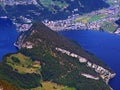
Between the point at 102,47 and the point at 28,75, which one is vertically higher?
the point at 28,75

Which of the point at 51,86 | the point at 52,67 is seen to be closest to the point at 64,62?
the point at 52,67

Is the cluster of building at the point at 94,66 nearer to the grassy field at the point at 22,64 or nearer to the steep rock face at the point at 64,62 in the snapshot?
the steep rock face at the point at 64,62

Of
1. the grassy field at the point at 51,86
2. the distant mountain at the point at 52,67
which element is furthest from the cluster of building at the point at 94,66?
the grassy field at the point at 51,86

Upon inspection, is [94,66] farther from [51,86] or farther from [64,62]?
[51,86]

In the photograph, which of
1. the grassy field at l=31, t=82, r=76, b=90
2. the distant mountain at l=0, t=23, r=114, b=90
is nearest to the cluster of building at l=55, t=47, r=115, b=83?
the distant mountain at l=0, t=23, r=114, b=90

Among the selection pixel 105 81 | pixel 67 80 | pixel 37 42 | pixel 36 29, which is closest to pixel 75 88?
pixel 67 80

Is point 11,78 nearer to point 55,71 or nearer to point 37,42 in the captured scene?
point 55,71

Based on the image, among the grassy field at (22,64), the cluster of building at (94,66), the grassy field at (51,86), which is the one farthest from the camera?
the cluster of building at (94,66)
